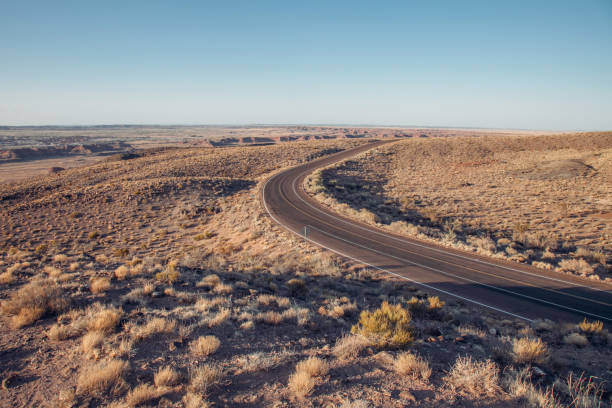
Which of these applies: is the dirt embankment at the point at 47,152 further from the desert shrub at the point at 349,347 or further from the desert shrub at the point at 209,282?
the desert shrub at the point at 349,347

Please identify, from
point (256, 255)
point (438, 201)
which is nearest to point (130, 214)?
point (256, 255)

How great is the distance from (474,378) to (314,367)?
3.16 metres

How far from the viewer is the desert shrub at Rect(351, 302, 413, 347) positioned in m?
6.89

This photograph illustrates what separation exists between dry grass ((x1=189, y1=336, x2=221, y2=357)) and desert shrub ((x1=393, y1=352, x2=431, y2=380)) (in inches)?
158

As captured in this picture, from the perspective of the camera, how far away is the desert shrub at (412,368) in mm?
5844

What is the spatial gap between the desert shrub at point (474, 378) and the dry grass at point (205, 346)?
16.4 feet

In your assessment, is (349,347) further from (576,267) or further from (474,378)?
(576,267)

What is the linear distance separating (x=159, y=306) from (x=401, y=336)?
731 centimetres

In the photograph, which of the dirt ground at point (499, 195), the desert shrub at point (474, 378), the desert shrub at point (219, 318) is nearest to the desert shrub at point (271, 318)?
the desert shrub at point (219, 318)

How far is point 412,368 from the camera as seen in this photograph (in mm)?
5957

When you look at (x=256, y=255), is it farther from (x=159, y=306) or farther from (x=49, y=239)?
(x=49, y=239)

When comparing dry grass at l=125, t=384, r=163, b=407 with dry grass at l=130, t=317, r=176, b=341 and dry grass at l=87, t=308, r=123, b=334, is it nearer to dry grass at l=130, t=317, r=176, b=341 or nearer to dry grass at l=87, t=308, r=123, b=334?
dry grass at l=130, t=317, r=176, b=341

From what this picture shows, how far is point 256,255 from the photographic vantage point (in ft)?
65.3

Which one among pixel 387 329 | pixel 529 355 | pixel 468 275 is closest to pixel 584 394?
pixel 529 355
